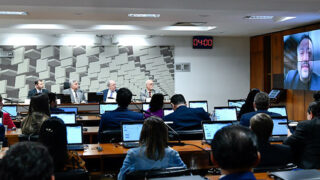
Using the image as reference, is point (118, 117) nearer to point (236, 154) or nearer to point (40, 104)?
point (40, 104)

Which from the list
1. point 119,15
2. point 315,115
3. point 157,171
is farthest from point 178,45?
point 157,171

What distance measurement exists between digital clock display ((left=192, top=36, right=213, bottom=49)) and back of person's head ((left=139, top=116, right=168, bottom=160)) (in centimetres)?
922

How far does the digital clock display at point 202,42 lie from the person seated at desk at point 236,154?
1041 cm

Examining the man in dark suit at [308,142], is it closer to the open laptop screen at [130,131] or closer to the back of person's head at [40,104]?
the open laptop screen at [130,131]

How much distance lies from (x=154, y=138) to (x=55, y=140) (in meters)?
0.75

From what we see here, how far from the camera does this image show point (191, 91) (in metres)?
12.1

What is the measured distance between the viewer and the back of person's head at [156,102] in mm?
5283

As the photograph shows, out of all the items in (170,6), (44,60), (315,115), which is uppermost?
(170,6)

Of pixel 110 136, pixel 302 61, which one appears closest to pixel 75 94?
pixel 110 136

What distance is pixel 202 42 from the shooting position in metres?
11.9

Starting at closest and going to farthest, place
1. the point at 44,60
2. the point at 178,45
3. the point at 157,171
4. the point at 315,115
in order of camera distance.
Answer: the point at 157,171
the point at 315,115
the point at 44,60
the point at 178,45

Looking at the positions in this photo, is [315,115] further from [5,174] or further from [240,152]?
[5,174]

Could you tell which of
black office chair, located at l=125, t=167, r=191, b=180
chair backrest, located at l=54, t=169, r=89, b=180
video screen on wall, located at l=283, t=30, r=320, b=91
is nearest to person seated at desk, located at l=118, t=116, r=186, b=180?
black office chair, located at l=125, t=167, r=191, b=180

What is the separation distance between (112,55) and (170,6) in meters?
4.72
